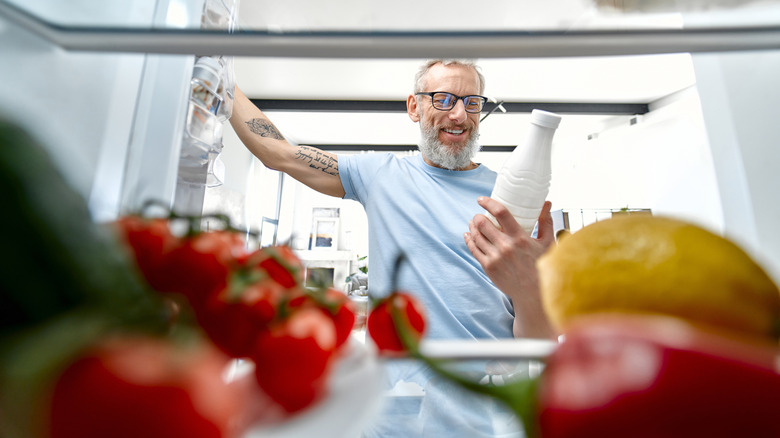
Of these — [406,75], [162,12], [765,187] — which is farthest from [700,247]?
[406,75]

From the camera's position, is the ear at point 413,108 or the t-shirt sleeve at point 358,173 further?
the ear at point 413,108

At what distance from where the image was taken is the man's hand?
1.39 ft

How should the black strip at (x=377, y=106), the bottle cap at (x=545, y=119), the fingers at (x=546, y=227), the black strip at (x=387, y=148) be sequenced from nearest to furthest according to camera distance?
the bottle cap at (x=545, y=119)
the fingers at (x=546, y=227)
the black strip at (x=377, y=106)
the black strip at (x=387, y=148)

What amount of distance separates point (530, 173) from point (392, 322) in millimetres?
226

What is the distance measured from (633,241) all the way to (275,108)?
11.9 ft

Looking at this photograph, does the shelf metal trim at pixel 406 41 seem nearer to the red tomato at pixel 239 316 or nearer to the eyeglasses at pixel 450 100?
the red tomato at pixel 239 316

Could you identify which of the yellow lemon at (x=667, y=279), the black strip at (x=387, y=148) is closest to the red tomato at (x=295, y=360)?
the yellow lemon at (x=667, y=279)

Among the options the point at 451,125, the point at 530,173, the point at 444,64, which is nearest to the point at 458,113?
the point at 451,125

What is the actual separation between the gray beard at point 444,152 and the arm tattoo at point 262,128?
0.44m

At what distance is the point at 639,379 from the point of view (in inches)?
4.6

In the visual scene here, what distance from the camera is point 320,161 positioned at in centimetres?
103

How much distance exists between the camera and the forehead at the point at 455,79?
1.02 meters

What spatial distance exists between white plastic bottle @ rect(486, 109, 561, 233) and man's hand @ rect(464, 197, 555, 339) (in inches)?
0.5

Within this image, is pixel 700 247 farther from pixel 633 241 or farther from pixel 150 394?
pixel 150 394
